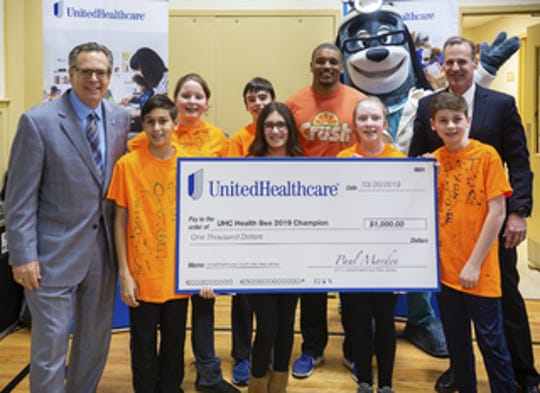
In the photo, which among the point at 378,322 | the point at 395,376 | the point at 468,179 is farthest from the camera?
the point at 395,376

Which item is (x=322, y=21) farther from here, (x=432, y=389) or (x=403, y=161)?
(x=432, y=389)

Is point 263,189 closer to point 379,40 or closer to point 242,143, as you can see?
point 242,143

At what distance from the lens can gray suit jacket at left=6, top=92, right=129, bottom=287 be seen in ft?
6.03

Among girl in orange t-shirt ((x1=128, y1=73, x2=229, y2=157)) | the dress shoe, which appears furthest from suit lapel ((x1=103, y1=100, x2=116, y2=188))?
the dress shoe

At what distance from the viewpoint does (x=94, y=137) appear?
77.7 inches

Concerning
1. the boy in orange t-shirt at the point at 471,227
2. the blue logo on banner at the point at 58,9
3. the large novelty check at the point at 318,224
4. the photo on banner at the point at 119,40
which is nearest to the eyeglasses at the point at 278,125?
the large novelty check at the point at 318,224

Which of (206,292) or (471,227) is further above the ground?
(471,227)

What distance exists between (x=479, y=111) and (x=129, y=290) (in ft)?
5.38

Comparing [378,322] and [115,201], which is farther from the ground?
[115,201]

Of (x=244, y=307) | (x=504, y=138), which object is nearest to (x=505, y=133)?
(x=504, y=138)

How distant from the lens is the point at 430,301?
10.7 feet

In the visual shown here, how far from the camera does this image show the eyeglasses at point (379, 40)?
3.26 m

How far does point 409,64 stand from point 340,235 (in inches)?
70.2

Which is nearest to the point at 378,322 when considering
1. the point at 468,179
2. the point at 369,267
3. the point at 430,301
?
→ the point at 369,267
